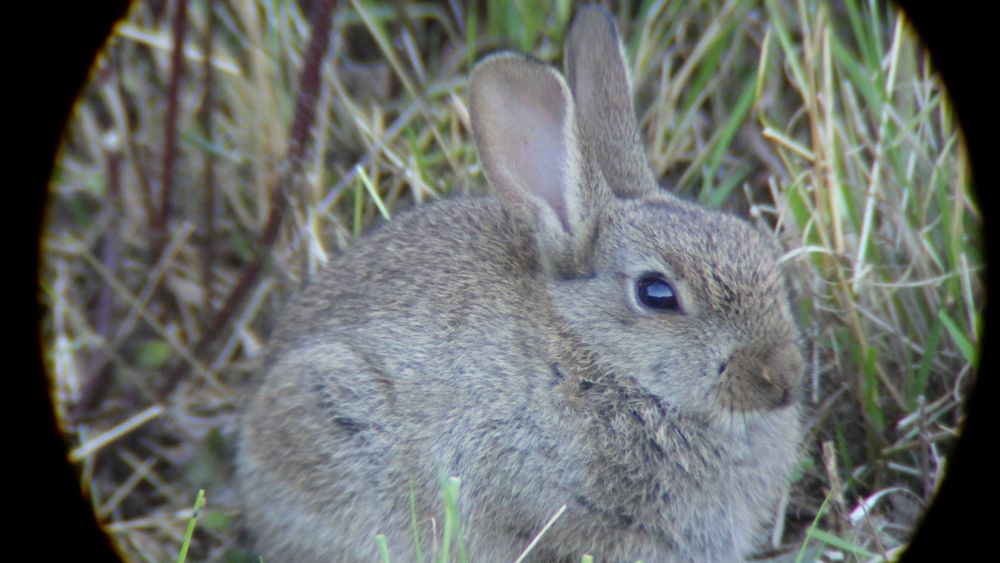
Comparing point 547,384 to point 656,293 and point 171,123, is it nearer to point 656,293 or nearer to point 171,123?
point 656,293

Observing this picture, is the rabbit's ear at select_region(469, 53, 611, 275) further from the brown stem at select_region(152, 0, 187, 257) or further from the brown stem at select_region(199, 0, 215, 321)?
the brown stem at select_region(199, 0, 215, 321)

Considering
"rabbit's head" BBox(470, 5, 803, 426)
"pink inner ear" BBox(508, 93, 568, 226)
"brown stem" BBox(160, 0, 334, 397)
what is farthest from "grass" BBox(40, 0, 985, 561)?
"pink inner ear" BBox(508, 93, 568, 226)

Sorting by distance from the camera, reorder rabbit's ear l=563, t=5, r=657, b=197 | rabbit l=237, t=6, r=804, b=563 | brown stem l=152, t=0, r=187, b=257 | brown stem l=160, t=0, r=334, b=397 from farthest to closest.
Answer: brown stem l=152, t=0, r=187, b=257
brown stem l=160, t=0, r=334, b=397
rabbit's ear l=563, t=5, r=657, b=197
rabbit l=237, t=6, r=804, b=563

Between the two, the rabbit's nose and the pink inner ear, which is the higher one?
the pink inner ear

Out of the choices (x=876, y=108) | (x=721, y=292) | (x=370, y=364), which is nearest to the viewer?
(x=721, y=292)

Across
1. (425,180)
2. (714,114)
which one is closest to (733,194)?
(714,114)

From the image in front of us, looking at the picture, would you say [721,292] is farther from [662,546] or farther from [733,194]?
[733,194]
